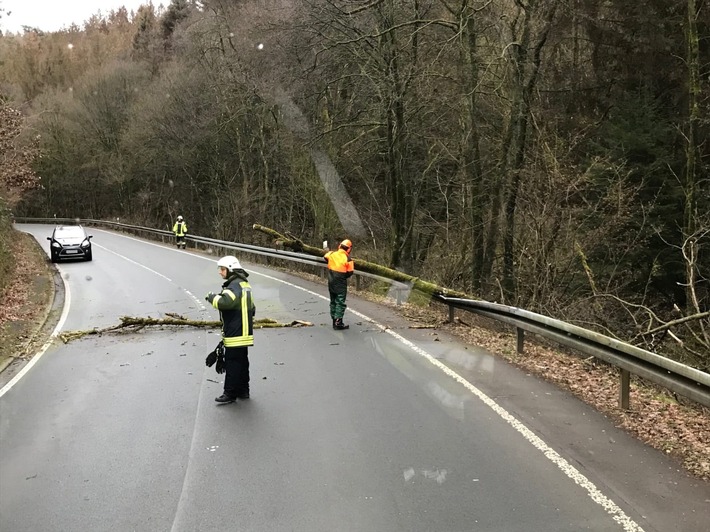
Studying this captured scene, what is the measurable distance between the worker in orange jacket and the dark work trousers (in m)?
4.12

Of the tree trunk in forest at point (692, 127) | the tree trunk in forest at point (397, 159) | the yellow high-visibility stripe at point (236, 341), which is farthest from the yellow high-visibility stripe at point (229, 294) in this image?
the tree trunk in forest at point (397, 159)

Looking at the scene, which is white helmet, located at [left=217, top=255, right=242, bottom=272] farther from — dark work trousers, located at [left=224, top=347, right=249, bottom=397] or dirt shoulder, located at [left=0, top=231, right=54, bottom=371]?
dirt shoulder, located at [left=0, top=231, right=54, bottom=371]

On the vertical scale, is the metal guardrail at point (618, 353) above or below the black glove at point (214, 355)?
above

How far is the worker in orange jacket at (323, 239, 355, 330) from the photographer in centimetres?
1111

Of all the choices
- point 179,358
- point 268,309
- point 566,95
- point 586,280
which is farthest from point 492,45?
point 179,358

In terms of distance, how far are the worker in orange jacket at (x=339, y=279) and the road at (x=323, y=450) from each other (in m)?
1.48

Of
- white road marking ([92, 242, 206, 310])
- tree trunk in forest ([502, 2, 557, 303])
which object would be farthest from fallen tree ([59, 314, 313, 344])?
tree trunk in forest ([502, 2, 557, 303])

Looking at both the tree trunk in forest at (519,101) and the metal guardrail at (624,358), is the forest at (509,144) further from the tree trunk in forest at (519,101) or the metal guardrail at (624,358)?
the metal guardrail at (624,358)

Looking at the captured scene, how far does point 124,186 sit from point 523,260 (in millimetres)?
48766

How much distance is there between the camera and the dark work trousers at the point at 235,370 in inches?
275

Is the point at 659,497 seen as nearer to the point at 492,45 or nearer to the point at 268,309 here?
the point at 268,309

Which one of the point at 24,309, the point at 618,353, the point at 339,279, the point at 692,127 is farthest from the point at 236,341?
the point at 692,127

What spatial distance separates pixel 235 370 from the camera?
699cm

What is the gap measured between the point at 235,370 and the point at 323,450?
1852 mm
